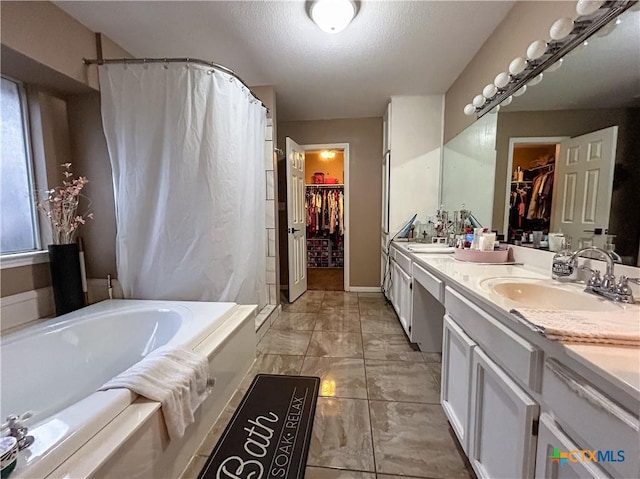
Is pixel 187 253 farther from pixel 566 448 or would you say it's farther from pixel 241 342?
pixel 566 448

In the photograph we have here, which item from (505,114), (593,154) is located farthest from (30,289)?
(505,114)

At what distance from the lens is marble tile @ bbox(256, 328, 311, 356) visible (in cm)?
224

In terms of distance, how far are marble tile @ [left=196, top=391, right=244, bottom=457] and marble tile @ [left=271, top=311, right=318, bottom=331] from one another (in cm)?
101

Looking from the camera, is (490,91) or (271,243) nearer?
(490,91)

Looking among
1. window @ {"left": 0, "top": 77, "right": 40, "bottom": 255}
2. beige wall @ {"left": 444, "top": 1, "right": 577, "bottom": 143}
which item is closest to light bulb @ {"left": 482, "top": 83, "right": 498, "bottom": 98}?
beige wall @ {"left": 444, "top": 1, "right": 577, "bottom": 143}

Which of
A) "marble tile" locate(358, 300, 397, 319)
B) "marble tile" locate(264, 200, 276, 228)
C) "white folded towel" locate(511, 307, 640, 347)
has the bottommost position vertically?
"marble tile" locate(358, 300, 397, 319)

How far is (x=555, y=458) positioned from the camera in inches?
26.2

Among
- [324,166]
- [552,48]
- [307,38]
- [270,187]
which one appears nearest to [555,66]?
[552,48]

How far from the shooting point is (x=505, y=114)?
180 centimetres

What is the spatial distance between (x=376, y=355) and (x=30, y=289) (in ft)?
7.69

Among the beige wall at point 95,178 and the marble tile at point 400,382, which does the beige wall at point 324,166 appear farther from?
the marble tile at point 400,382

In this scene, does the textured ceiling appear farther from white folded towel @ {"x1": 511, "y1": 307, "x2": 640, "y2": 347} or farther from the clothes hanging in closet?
the clothes hanging in closet

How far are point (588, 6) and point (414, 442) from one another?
6.59 feet

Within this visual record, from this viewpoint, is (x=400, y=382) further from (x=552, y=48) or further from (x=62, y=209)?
(x=62, y=209)
